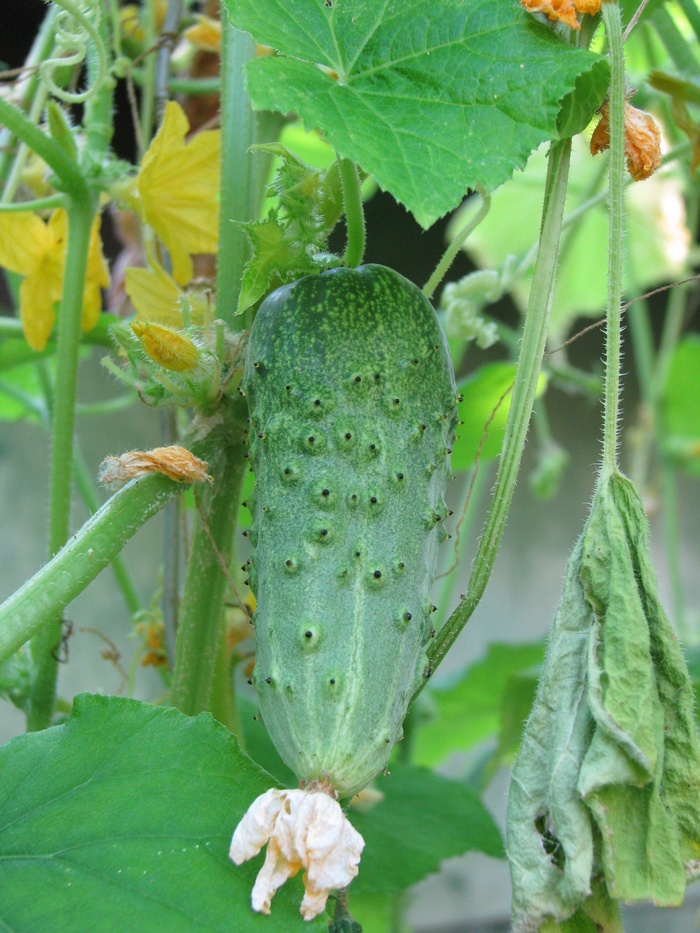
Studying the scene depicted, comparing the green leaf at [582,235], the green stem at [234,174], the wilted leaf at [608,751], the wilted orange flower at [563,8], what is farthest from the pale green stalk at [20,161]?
the green leaf at [582,235]

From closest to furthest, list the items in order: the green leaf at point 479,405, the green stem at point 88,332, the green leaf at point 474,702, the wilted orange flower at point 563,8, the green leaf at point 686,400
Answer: the wilted orange flower at point 563,8 < the green stem at point 88,332 < the green leaf at point 479,405 < the green leaf at point 474,702 < the green leaf at point 686,400

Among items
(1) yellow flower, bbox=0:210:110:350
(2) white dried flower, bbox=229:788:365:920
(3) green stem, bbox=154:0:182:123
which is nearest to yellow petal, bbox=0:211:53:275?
(1) yellow flower, bbox=0:210:110:350

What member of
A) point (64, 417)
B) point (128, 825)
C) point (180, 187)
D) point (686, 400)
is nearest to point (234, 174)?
point (180, 187)

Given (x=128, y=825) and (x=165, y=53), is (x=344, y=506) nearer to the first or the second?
(x=128, y=825)

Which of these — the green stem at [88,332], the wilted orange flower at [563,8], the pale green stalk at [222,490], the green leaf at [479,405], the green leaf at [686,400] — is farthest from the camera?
the green leaf at [686,400]

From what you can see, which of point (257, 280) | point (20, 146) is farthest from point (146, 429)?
point (257, 280)

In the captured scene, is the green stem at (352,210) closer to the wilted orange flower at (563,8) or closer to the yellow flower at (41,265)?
the wilted orange flower at (563,8)
